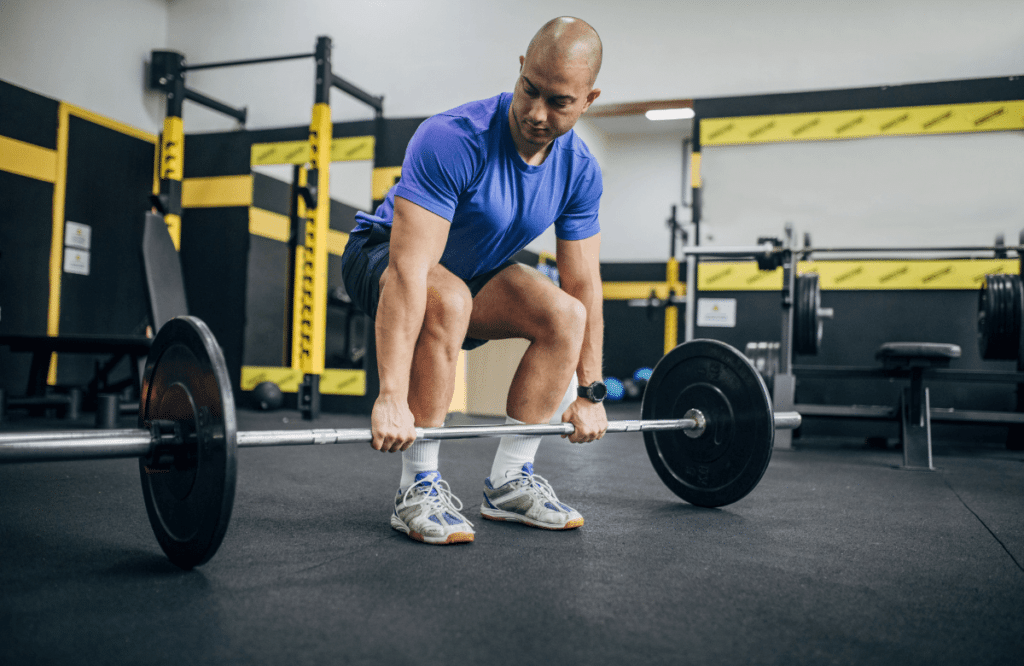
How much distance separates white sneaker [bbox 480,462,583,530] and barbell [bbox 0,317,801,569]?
201 mm

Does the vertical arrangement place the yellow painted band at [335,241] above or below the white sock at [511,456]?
above

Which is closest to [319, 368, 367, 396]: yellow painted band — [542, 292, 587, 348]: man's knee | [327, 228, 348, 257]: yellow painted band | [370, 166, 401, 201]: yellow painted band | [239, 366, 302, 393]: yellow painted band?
[239, 366, 302, 393]: yellow painted band

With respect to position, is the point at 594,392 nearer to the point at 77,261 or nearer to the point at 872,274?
the point at 872,274

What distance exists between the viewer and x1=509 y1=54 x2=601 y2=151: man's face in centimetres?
125

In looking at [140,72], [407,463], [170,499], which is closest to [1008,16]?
[407,463]

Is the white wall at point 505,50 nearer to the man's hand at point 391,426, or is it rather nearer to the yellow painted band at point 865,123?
the yellow painted band at point 865,123

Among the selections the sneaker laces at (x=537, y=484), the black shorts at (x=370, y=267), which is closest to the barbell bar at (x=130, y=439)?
the sneaker laces at (x=537, y=484)

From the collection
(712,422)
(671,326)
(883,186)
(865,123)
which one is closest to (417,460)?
(712,422)

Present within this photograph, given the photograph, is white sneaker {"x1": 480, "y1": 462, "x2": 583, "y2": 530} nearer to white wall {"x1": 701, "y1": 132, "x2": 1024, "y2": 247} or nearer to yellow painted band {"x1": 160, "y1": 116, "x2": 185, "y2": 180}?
white wall {"x1": 701, "y1": 132, "x2": 1024, "y2": 247}

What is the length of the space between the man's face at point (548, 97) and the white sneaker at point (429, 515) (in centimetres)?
71

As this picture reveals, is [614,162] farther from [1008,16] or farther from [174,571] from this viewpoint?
[174,571]

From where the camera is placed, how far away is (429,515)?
1406mm

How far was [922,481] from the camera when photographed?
8.25ft

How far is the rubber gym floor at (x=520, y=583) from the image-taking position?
2.88ft
